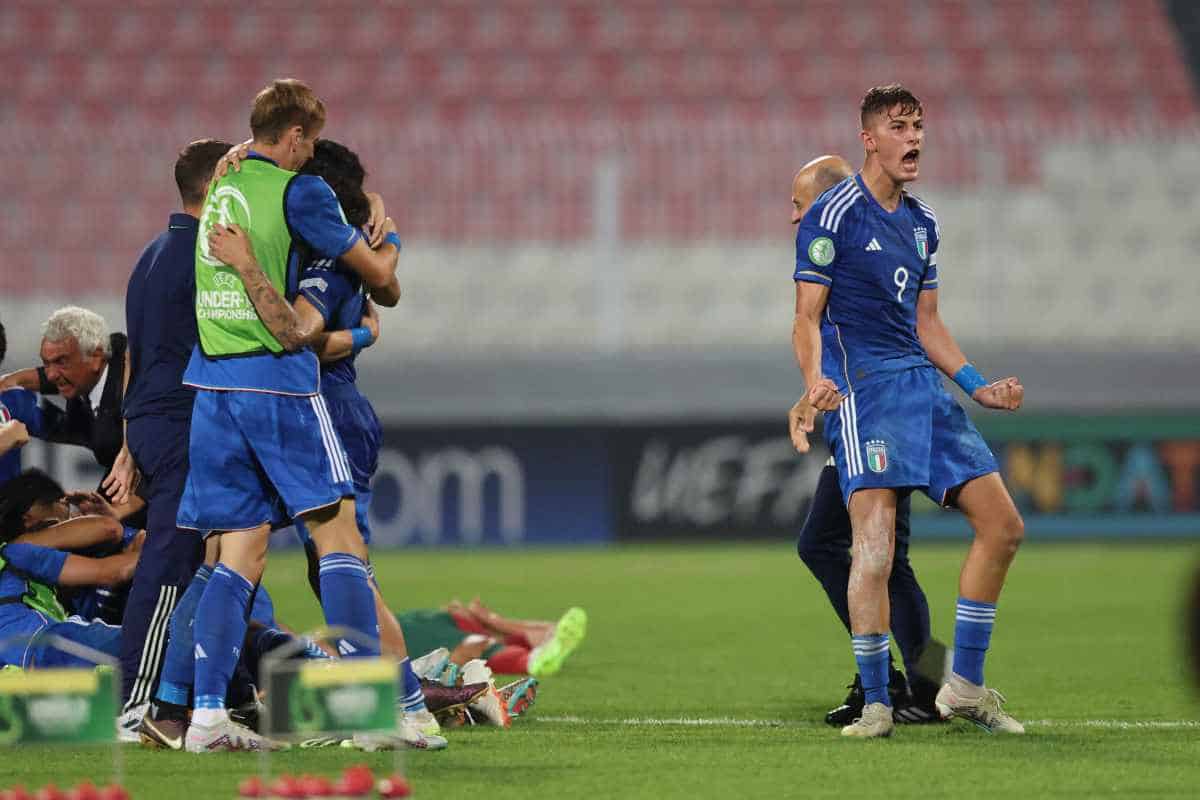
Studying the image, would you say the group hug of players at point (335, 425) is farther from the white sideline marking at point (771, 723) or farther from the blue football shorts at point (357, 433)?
the white sideline marking at point (771, 723)

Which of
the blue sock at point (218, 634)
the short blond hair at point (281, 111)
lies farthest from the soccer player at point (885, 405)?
the blue sock at point (218, 634)

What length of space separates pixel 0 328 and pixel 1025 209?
31.4 feet

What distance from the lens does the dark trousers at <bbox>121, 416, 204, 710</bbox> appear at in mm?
5680

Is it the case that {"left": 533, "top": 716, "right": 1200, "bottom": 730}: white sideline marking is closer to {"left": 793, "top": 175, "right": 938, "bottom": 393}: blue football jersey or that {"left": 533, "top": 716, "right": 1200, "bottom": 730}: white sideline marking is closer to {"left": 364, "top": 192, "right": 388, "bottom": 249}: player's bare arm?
{"left": 793, "top": 175, "right": 938, "bottom": 393}: blue football jersey

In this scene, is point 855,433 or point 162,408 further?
point 162,408

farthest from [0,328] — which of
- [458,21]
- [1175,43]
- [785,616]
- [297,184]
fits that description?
[1175,43]

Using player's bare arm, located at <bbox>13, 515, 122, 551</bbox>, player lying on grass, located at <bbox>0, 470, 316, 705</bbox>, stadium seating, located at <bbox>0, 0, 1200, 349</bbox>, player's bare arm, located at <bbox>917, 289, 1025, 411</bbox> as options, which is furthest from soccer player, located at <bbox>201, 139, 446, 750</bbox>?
stadium seating, located at <bbox>0, 0, 1200, 349</bbox>

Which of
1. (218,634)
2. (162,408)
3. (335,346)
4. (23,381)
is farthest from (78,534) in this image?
(218,634)

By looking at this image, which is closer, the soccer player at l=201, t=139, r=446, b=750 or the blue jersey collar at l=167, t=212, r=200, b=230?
the soccer player at l=201, t=139, r=446, b=750

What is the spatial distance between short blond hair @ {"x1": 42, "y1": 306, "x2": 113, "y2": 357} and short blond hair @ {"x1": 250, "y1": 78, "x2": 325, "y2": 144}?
188 centimetres

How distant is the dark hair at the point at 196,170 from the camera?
5.88 m

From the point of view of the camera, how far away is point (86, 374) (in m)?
6.91

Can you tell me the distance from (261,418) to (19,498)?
172cm

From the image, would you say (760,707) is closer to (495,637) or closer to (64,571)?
(495,637)
